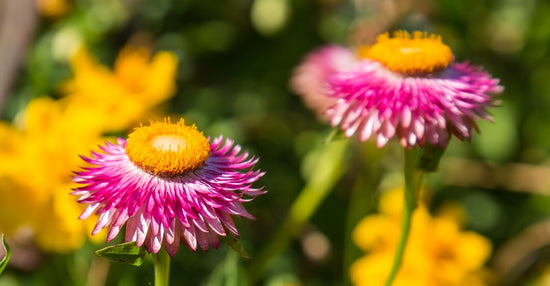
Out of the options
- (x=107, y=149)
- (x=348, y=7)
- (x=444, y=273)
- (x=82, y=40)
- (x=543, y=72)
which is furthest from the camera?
(x=543, y=72)

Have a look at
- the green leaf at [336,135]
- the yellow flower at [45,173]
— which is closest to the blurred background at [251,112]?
the yellow flower at [45,173]

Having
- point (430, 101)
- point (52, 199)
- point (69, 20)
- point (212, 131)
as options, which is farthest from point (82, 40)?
point (430, 101)

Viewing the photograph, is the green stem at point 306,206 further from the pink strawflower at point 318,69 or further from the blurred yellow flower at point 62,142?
the blurred yellow flower at point 62,142

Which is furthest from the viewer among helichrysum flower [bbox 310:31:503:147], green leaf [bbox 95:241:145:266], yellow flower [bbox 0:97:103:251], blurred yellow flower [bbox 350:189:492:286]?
blurred yellow flower [bbox 350:189:492:286]

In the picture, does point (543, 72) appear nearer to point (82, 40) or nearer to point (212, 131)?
point (212, 131)

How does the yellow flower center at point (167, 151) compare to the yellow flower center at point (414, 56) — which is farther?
the yellow flower center at point (414, 56)

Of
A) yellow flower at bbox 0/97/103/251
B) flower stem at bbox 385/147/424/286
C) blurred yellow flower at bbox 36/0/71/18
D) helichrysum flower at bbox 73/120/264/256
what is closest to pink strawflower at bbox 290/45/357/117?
yellow flower at bbox 0/97/103/251

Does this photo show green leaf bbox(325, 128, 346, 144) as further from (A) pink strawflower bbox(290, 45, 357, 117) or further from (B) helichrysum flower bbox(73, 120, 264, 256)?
(A) pink strawflower bbox(290, 45, 357, 117)
